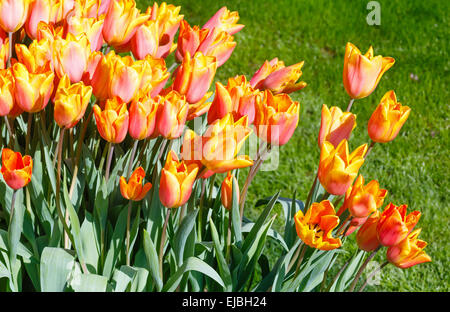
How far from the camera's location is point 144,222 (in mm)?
1355

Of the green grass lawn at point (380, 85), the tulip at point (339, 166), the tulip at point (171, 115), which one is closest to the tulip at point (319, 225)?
the tulip at point (339, 166)

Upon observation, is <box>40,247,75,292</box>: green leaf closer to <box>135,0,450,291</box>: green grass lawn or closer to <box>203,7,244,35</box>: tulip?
<box>203,7,244,35</box>: tulip

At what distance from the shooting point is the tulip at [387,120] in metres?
1.18

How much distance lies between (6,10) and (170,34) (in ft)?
1.22

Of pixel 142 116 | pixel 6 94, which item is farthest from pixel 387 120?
pixel 6 94

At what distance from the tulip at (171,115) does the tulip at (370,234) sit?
39 centimetres

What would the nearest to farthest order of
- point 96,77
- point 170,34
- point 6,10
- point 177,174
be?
1. point 177,174
2. point 96,77
3. point 6,10
4. point 170,34

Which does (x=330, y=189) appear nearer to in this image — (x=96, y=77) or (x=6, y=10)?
(x=96, y=77)

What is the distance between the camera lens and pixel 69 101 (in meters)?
1.11

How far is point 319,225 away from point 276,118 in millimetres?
213

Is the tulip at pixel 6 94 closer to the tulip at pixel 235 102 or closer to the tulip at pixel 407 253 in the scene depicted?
the tulip at pixel 235 102

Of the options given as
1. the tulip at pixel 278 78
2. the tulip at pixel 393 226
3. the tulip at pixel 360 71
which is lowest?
the tulip at pixel 393 226

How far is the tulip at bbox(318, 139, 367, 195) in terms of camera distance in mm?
1079
